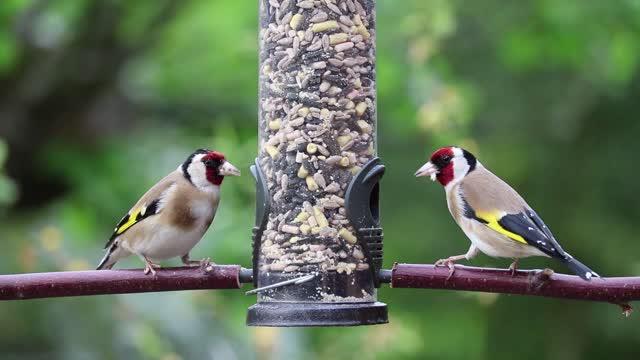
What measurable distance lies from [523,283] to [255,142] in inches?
164

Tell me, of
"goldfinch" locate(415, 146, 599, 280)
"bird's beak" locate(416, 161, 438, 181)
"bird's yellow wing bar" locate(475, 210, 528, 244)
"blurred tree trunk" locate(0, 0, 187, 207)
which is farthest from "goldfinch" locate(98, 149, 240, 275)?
"blurred tree trunk" locate(0, 0, 187, 207)

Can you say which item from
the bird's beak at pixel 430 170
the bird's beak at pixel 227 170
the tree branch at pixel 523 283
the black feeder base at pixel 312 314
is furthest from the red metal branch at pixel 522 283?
the bird's beak at pixel 227 170

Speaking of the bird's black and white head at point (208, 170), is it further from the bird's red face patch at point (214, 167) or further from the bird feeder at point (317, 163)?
the bird feeder at point (317, 163)

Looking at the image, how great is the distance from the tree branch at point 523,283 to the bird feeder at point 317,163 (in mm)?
491

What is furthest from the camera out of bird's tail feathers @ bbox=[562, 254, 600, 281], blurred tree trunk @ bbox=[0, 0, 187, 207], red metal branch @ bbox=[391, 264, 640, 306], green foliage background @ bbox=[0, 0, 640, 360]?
blurred tree trunk @ bbox=[0, 0, 187, 207]

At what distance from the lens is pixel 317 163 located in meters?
6.53

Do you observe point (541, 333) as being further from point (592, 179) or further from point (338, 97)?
point (338, 97)

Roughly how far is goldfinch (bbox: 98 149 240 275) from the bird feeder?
363 millimetres

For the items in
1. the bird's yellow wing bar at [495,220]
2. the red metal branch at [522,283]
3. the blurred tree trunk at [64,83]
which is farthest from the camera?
the blurred tree trunk at [64,83]

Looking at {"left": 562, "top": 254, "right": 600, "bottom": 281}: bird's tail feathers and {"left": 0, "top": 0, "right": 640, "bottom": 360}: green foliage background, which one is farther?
{"left": 0, "top": 0, "right": 640, "bottom": 360}: green foliage background

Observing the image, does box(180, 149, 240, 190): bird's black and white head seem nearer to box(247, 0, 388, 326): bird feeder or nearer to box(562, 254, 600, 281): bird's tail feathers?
box(247, 0, 388, 326): bird feeder

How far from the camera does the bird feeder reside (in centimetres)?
641

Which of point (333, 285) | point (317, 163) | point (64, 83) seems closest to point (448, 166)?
point (317, 163)

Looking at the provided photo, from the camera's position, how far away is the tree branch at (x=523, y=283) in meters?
5.52
